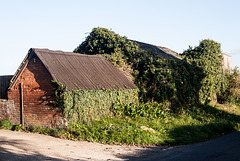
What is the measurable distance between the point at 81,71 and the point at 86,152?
305 inches

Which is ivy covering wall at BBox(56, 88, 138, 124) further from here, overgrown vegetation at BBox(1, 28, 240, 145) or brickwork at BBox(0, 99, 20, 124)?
brickwork at BBox(0, 99, 20, 124)

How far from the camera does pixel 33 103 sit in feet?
50.2

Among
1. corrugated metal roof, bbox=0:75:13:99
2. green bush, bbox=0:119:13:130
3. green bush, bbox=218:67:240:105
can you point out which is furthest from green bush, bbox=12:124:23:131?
green bush, bbox=218:67:240:105

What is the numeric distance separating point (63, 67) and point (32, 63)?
1.86 meters

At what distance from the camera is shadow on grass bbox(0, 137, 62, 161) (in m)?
9.24

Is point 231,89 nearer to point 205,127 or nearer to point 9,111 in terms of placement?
point 205,127

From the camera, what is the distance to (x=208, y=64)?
26.2 m

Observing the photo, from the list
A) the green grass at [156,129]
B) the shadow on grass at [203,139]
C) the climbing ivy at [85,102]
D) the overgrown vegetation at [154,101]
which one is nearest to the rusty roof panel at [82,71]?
the climbing ivy at [85,102]

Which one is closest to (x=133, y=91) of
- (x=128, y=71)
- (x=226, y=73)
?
(x=128, y=71)

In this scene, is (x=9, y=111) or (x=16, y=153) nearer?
(x=16, y=153)

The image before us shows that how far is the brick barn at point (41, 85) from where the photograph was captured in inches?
581

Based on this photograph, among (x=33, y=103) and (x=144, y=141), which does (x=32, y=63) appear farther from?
(x=144, y=141)

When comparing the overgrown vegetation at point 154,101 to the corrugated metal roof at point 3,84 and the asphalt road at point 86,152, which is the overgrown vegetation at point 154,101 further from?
the corrugated metal roof at point 3,84

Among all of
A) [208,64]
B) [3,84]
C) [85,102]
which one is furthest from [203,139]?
[3,84]
